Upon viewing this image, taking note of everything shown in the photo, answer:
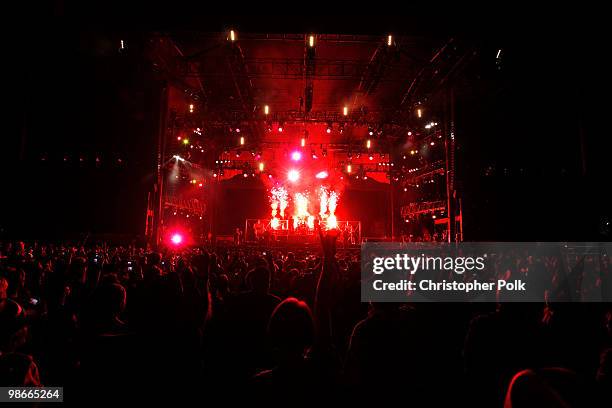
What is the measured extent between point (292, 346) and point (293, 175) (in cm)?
2546

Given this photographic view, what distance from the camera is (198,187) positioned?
23062 millimetres

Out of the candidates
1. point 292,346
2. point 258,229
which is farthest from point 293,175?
point 292,346

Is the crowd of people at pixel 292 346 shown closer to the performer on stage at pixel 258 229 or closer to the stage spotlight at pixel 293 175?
the performer on stage at pixel 258 229

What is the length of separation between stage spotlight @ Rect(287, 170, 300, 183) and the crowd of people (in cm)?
2319

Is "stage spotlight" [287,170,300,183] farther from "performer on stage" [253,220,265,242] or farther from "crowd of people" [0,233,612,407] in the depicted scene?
"crowd of people" [0,233,612,407]

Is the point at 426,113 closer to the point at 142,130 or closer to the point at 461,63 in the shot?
the point at 461,63

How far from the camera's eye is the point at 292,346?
1.97 metres

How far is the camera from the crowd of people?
190cm

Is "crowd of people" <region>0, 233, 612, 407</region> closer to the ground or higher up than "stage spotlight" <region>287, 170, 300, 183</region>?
closer to the ground

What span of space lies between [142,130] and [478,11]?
12.9 metres

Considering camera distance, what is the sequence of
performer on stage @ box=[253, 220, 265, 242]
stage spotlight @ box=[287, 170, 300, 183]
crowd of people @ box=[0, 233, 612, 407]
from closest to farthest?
crowd of people @ box=[0, 233, 612, 407], performer on stage @ box=[253, 220, 265, 242], stage spotlight @ box=[287, 170, 300, 183]

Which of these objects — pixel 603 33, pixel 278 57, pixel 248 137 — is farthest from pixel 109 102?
pixel 603 33

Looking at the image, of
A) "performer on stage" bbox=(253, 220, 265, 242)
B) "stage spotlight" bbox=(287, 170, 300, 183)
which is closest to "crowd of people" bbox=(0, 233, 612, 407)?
"performer on stage" bbox=(253, 220, 265, 242)

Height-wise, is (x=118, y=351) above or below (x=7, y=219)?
below
